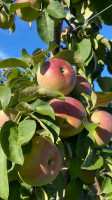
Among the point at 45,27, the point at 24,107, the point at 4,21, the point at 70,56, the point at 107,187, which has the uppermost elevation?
the point at 4,21

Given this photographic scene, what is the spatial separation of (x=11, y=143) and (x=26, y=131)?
44 millimetres

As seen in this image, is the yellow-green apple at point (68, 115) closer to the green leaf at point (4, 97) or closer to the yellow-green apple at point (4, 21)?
the green leaf at point (4, 97)

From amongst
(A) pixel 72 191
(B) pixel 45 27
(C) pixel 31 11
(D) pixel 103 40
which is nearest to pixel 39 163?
(A) pixel 72 191

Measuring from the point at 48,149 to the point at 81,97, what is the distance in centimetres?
30

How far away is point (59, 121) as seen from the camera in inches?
27.9

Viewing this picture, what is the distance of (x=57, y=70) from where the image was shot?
2.49 ft

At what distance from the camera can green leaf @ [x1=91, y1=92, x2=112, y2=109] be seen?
807mm

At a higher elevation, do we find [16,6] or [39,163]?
[16,6]

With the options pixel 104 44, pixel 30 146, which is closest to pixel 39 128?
pixel 30 146

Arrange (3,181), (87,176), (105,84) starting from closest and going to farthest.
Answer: (3,181) → (87,176) → (105,84)

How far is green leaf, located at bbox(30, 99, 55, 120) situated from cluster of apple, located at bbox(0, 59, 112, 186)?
0.08 metres

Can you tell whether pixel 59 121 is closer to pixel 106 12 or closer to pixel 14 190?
pixel 14 190

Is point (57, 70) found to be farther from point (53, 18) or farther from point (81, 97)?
point (53, 18)

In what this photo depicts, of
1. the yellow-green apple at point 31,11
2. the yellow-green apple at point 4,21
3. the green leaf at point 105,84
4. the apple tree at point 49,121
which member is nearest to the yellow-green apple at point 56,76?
the apple tree at point 49,121
